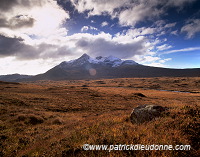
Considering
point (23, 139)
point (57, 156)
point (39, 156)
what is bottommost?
point (23, 139)

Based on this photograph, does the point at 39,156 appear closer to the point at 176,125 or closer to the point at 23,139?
the point at 23,139

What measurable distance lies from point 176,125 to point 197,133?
96cm

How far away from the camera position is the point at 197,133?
4840mm

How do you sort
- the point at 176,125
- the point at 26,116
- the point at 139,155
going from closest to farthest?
the point at 139,155 < the point at 176,125 < the point at 26,116

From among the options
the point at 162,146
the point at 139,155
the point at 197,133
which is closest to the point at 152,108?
the point at 197,133

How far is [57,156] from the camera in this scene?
459 centimetres

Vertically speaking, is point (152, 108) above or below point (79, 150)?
above

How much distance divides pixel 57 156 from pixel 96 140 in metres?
1.86

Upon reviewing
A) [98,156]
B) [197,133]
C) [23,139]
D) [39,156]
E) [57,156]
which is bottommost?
[23,139]

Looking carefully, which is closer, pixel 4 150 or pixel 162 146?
pixel 162 146

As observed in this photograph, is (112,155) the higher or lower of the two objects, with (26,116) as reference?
higher

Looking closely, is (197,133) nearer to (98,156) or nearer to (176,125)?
(176,125)

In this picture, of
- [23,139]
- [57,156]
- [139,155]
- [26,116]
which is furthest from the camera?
[26,116]

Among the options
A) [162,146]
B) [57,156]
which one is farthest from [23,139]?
[162,146]
